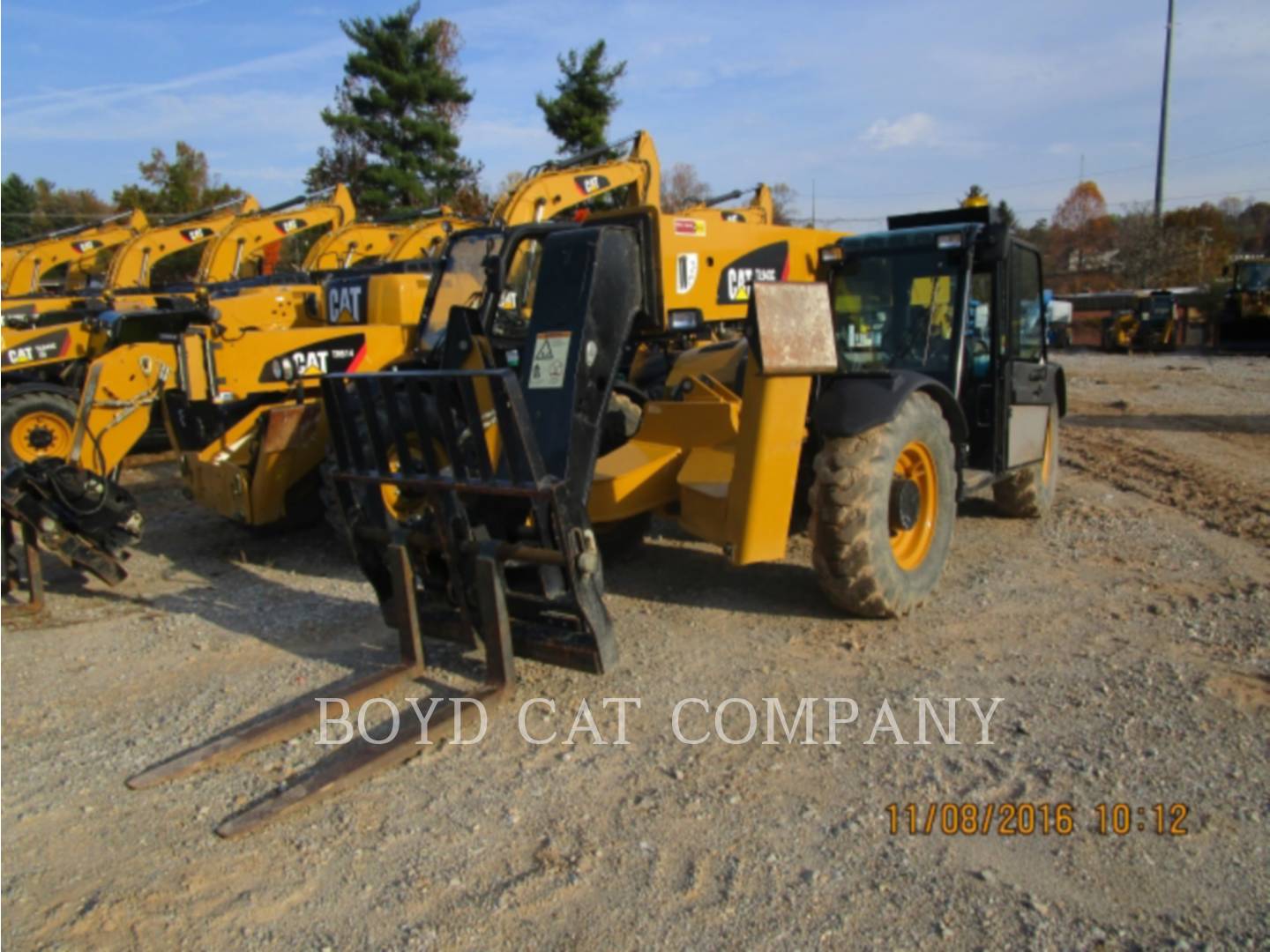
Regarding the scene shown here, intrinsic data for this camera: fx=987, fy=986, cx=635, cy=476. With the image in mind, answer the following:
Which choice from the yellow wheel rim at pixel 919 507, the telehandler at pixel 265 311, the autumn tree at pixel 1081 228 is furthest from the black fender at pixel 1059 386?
the autumn tree at pixel 1081 228

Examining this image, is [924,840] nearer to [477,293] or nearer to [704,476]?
[704,476]

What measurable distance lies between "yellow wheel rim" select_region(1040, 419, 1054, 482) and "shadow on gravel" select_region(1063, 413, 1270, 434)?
534 cm

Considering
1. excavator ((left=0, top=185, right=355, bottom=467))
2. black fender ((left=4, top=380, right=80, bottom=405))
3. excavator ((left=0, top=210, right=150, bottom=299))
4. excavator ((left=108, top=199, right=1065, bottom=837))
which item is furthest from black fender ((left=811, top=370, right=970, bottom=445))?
excavator ((left=0, top=210, right=150, bottom=299))

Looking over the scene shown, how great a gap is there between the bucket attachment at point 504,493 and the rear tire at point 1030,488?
12.5ft

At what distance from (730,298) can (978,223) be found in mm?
1766

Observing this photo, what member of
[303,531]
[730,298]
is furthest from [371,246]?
[730,298]

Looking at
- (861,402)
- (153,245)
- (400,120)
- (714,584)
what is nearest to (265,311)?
(714,584)

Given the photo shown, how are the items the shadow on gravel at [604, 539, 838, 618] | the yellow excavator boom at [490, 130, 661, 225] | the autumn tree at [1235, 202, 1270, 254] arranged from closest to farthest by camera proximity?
the shadow on gravel at [604, 539, 838, 618] < the yellow excavator boom at [490, 130, 661, 225] < the autumn tree at [1235, 202, 1270, 254]

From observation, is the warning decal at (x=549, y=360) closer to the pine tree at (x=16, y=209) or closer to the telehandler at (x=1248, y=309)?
the telehandler at (x=1248, y=309)

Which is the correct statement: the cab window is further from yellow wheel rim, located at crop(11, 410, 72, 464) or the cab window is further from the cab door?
yellow wheel rim, located at crop(11, 410, 72, 464)

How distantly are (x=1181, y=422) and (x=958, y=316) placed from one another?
26.7 feet

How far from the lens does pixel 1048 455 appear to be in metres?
7.43

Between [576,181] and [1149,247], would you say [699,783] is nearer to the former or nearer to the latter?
[576,181]

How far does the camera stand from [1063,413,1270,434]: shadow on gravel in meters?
11.8
